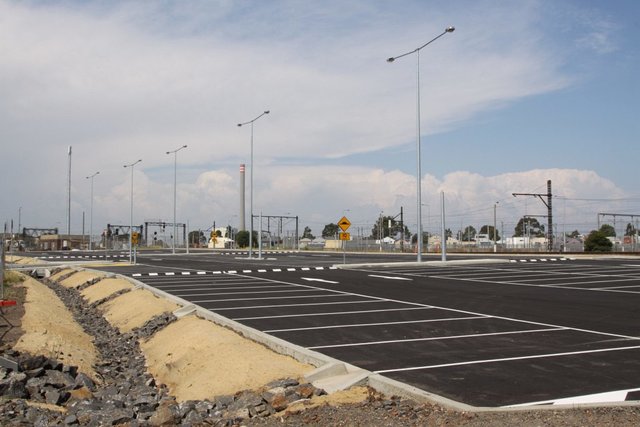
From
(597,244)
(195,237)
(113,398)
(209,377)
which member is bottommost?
(113,398)

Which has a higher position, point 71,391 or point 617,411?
point 617,411

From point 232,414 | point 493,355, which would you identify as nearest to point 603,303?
point 493,355

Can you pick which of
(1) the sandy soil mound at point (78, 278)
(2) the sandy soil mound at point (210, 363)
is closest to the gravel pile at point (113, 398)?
(2) the sandy soil mound at point (210, 363)

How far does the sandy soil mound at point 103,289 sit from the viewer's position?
887 inches

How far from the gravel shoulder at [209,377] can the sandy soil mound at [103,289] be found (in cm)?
459

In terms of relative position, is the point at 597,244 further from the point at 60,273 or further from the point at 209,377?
the point at 209,377

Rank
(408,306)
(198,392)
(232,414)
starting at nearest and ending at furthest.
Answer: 1. (232,414)
2. (198,392)
3. (408,306)

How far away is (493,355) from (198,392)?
164 inches

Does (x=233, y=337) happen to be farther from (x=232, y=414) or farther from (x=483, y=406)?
(x=483, y=406)

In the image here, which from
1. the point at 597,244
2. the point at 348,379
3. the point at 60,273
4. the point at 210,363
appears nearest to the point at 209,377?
the point at 210,363

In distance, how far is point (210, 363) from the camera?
367 inches

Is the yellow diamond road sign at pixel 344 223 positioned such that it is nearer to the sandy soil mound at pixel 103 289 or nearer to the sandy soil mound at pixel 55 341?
the sandy soil mound at pixel 103 289

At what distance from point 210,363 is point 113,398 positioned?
4.63 ft

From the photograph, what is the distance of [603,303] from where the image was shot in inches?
621
